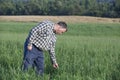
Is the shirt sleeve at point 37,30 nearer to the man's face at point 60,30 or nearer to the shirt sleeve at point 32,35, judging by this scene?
the shirt sleeve at point 32,35

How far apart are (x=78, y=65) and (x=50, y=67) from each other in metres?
0.86

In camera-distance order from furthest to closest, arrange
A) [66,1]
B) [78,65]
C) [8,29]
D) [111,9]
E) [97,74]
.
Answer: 1. [66,1]
2. [111,9]
3. [8,29]
4. [78,65]
5. [97,74]

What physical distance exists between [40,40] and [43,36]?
0.39 ft

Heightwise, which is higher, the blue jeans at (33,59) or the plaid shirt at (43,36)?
the plaid shirt at (43,36)

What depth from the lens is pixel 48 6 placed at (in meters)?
89.5

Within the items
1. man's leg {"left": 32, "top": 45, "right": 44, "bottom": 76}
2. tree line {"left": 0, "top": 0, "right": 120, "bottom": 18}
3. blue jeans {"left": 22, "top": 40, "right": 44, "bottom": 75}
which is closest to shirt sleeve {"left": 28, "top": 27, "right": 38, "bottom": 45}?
blue jeans {"left": 22, "top": 40, "right": 44, "bottom": 75}

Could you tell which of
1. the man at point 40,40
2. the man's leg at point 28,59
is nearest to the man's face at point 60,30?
the man at point 40,40

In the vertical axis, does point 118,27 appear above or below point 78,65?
below

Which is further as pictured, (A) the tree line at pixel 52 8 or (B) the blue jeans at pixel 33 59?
(A) the tree line at pixel 52 8

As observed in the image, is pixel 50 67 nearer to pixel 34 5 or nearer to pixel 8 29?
pixel 8 29

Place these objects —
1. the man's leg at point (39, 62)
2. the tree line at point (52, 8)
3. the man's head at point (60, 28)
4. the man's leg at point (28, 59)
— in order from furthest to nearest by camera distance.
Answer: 1. the tree line at point (52, 8)
2. the man's leg at point (39, 62)
3. the man's leg at point (28, 59)
4. the man's head at point (60, 28)

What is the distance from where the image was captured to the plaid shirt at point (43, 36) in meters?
8.61

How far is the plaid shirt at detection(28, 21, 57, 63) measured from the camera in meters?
8.61

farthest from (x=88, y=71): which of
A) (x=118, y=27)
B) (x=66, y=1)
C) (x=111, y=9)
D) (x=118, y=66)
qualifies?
(x=66, y=1)
